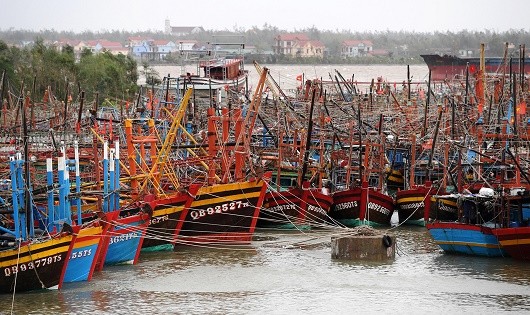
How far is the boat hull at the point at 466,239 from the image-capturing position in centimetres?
4278

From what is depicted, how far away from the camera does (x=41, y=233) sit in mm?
37031

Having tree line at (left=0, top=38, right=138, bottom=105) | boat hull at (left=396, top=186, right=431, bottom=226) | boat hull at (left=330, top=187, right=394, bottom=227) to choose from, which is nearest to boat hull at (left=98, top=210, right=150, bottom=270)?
boat hull at (left=330, top=187, right=394, bottom=227)

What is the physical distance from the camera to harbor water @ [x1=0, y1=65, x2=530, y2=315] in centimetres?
3559

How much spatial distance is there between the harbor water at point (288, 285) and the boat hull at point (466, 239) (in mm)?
284

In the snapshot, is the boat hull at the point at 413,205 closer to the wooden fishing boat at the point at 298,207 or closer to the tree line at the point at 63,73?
the wooden fishing boat at the point at 298,207

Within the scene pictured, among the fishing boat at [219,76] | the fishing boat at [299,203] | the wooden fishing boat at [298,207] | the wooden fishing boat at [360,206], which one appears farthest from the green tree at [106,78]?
the wooden fishing boat at [298,207]

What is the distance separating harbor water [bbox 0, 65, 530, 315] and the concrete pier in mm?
375

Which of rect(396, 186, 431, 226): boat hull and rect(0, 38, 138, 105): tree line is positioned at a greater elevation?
rect(0, 38, 138, 105): tree line

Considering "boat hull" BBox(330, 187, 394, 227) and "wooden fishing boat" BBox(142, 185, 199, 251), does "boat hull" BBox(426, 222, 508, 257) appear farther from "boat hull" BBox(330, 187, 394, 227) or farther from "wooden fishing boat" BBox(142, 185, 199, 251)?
"wooden fishing boat" BBox(142, 185, 199, 251)

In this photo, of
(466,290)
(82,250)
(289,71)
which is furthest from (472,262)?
(289,71)

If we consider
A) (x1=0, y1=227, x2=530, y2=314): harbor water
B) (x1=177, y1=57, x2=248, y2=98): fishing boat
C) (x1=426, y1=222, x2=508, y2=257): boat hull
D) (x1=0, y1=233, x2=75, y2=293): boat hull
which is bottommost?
(x1=0, y1=227, x2=530, y2=314): harbor water

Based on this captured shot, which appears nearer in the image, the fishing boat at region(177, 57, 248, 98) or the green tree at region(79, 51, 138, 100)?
the fishing boat at region(177, 57, 248, 98)

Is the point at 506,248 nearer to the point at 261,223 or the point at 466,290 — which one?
the point at 466,290

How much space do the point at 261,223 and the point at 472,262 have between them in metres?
11.2
